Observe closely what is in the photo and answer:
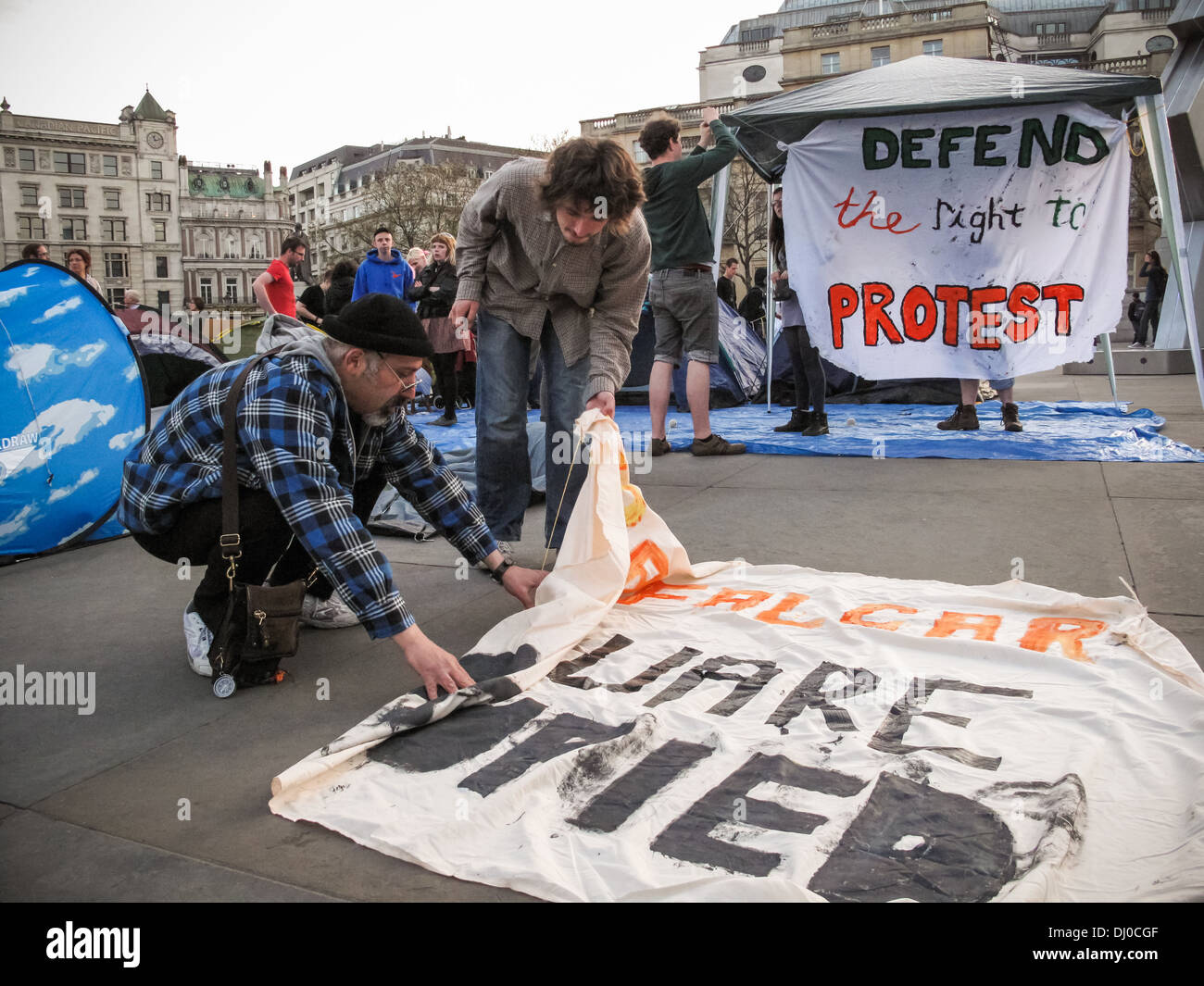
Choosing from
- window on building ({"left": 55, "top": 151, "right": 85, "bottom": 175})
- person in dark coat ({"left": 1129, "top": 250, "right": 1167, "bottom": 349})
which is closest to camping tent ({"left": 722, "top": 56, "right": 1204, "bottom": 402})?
person in dark coat ({"left": 1129, "top": 250, "right": 1167, "bottom": 349})

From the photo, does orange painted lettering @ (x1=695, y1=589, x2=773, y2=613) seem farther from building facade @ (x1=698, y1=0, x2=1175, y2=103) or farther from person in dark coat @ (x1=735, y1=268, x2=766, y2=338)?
→ building facade @ (x1=698, y1=0, x2=1175, y2=103)

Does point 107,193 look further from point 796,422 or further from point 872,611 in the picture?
point 872,611

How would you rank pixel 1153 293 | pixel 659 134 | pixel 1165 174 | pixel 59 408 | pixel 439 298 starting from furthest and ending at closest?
pixel 1153 293 < pixel 439 298 < pixel 1165 174 < pixel 659 134 < pixel 59 408

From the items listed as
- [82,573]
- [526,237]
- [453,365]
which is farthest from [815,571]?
[453,365]

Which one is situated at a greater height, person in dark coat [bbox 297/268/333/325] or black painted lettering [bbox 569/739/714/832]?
person in dark coat [bbox 297/268/333/325]

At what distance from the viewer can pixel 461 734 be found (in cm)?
206

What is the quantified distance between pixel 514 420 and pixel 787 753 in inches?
74.1

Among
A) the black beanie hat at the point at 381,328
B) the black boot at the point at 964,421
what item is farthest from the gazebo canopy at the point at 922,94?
the black beanie hat at the point at 381,328

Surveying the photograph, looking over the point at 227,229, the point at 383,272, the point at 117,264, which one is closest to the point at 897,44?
the point at 383,272

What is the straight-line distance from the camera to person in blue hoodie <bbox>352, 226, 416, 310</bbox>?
27.9 feet

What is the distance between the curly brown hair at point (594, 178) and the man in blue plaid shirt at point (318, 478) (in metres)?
0.83

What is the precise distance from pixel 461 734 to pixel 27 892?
0.85 meters

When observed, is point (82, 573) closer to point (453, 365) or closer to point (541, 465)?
point (541, 465)

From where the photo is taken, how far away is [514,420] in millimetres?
3455
